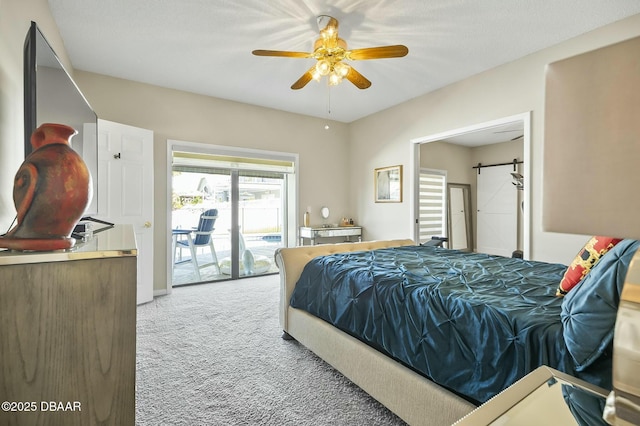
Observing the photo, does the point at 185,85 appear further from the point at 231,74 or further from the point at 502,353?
the point at 502,353

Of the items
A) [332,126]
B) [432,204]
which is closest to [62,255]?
[332,126]

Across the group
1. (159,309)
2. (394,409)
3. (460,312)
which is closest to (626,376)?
(460,312)

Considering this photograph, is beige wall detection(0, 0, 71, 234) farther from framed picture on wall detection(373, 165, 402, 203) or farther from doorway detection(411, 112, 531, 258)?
framed picture on wall detection(373, 165, 402, 203)

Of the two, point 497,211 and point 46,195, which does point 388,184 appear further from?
point 46,195

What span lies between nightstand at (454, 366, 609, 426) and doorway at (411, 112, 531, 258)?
2.94 meters

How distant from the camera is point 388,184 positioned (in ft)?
16.4

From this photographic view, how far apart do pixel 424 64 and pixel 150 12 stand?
9.04ft

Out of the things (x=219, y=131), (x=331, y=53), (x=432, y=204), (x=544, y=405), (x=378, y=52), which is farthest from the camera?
(x=432, y=204)

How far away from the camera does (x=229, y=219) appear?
487 cm

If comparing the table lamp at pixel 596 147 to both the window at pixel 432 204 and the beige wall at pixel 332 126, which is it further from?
the window at pixel 432 204

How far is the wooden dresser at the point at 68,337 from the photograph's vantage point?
31.3 inches

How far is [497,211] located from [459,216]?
771 mm

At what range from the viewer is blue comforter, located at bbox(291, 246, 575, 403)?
1180 mm

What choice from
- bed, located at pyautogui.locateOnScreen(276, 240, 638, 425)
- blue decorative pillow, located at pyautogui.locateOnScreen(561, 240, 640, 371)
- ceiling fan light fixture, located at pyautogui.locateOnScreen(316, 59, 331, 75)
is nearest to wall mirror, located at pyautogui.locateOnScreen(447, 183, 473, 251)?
bed, located at pyautogui.locateOnScreen(276, 240, 638, 425)
